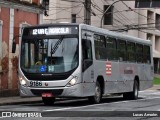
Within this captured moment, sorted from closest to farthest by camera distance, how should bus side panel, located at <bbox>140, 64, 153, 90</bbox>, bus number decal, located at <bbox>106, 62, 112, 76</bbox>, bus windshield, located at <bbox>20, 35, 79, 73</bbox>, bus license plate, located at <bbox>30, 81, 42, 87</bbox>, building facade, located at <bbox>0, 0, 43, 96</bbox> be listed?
bus windshield, located at <bbox>20, 35, 79, 73</bbox> < bus license plate, located at <bbox>30, 81, 42, 87</bbox> < bus number decal, located at <bbox>106, 62, 112, 76</bbox> < building facade, located at <bbox>0, 0, 43, 96</bbox> < bus side panel, located at <bbox>140, 64, 153, 90</bbox>

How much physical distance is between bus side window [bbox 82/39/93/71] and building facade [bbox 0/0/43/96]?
23.4ft

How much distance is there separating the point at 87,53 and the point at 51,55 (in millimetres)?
Result: 1607

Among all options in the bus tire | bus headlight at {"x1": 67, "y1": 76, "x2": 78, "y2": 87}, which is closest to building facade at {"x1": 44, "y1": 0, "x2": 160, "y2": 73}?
the bus tire

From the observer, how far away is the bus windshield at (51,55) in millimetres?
19906

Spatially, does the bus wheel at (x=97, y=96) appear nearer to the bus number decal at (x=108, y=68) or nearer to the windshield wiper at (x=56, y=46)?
the bus number decal at (x=108, y=68)

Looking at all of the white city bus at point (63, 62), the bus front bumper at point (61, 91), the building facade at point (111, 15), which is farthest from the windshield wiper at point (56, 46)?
the building facade at point (111, 15)

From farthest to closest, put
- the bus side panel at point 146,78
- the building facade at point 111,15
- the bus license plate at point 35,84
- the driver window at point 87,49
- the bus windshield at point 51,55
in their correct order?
the building facade at point 111,15, the bus side panel at point 146,78, the driver window at point 87,49, the bus license plate at point 35,84, the bus windshield at point 51,55

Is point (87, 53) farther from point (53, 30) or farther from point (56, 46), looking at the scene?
point (53, 30)

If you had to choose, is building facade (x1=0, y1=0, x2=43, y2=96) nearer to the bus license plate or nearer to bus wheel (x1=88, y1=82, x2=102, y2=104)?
bus wheel (x1=88, y1=82, x2=102, y2=104)

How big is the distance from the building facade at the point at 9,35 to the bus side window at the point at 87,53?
713 cm

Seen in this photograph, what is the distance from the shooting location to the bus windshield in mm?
19906

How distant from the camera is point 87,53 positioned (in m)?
20.8

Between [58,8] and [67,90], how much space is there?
1737 inches

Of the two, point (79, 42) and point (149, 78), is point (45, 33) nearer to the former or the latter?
point (79, 42)
